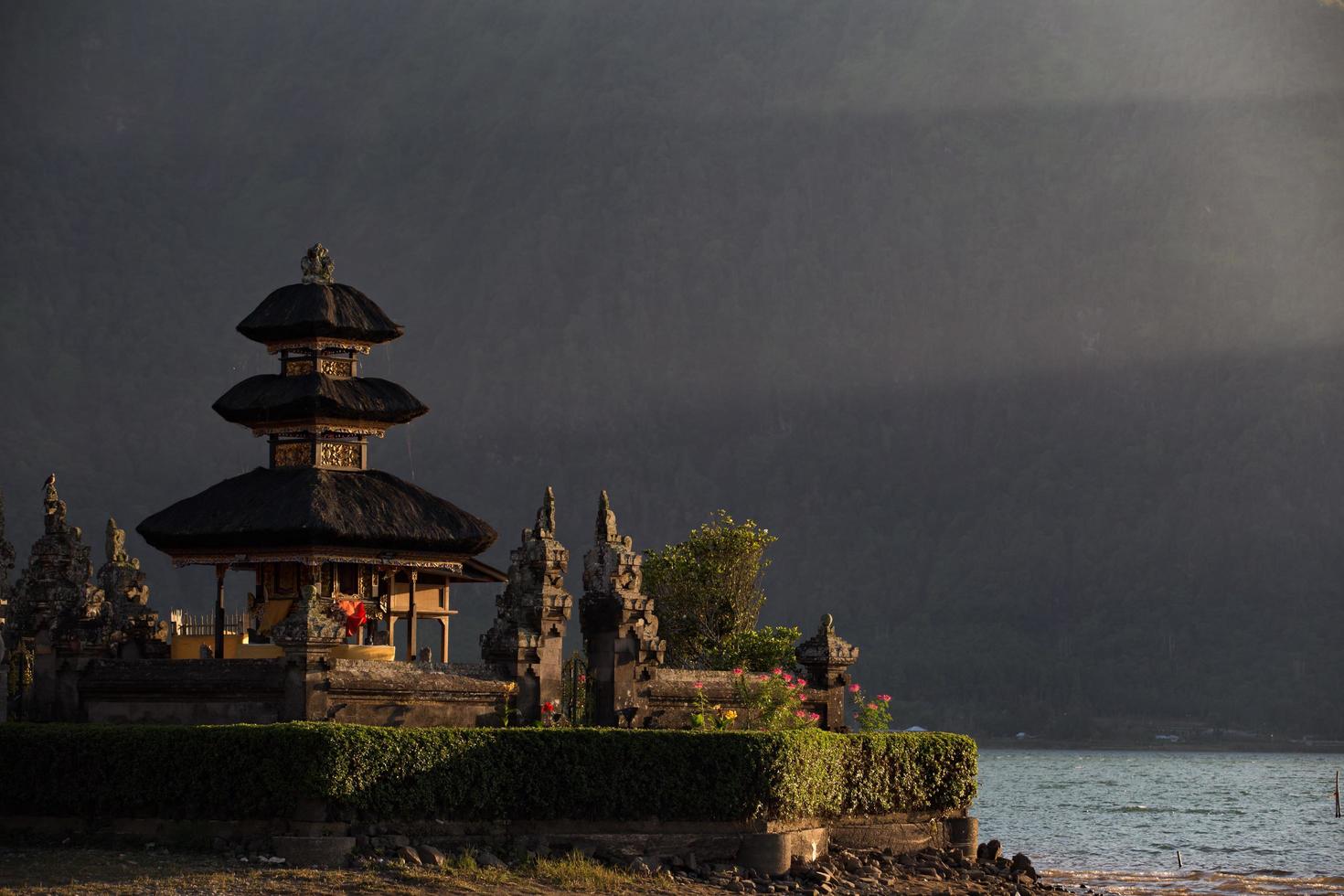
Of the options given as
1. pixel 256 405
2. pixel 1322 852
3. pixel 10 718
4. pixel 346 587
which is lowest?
pixel 1322 852

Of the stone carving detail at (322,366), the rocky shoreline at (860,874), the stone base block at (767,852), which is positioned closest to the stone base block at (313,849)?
the rocky shoreline at (860,874)

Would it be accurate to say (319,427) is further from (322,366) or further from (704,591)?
(704,591)

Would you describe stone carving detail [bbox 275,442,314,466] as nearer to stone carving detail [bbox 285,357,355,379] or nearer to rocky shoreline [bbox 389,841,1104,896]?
stone carving detail [bbox 285,357,355,379]

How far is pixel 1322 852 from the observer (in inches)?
3863

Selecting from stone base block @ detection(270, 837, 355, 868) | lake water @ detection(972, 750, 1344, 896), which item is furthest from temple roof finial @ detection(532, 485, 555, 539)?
lake water @ detection(972, 750, 1344, 896)

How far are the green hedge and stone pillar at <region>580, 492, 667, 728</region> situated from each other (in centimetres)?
326

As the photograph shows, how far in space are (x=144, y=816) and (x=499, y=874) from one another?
23.0 ft

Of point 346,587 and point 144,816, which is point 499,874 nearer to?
point 144,816

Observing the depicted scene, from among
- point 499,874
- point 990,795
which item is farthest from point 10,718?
point 990,795

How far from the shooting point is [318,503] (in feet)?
156

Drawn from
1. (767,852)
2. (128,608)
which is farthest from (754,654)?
(128,608)

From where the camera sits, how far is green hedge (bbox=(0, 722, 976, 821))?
121 ft

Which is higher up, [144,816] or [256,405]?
[256,405]

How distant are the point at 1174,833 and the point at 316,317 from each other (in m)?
78.3
